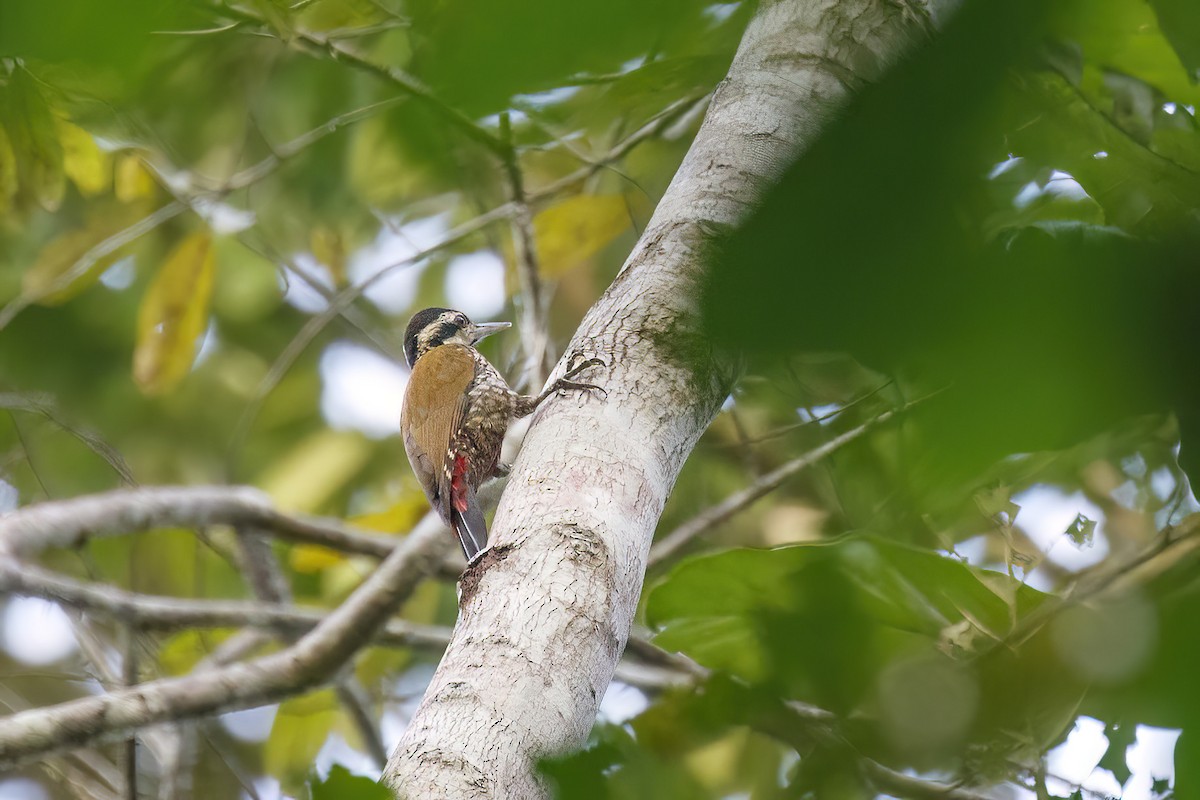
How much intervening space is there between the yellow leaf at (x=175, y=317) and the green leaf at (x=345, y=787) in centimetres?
331

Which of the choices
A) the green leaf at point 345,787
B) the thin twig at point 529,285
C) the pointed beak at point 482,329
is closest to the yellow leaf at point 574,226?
the thin twig at point 529,285

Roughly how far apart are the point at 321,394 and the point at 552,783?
15.4 ft

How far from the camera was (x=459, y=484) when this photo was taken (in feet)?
9.05

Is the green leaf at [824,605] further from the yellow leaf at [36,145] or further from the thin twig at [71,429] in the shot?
the thin twig at [71,429]

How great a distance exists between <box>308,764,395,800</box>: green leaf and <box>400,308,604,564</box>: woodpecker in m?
2.07

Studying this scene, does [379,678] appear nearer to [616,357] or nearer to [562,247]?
[562,247]

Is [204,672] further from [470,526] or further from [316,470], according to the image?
[316,470]

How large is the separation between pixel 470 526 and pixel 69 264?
187 cm

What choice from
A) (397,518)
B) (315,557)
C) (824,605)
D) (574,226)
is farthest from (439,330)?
(824,605)

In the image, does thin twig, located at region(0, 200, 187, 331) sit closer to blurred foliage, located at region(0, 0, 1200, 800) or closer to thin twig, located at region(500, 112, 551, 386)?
thin twig, located at region(500, 112, 551, 386)

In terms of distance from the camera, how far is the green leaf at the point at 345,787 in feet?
1.52

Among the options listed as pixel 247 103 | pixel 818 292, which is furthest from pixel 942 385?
pixel 247 103

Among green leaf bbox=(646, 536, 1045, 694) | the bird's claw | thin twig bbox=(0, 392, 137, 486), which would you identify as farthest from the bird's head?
green leaf bbox=(646, 536, 1045, 694)

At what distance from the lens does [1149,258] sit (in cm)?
37
